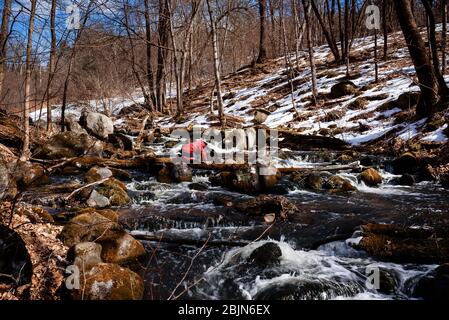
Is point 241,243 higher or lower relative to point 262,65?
lower

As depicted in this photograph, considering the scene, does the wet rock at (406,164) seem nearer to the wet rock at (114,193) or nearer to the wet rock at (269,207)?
the wet rock at (269,207)

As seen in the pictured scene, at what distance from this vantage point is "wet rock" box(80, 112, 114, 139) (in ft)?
50.1

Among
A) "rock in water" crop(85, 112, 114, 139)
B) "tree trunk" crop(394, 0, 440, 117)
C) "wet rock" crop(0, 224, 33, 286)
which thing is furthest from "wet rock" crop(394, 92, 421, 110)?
"wet rock" crop(0, 224, 33, 286)

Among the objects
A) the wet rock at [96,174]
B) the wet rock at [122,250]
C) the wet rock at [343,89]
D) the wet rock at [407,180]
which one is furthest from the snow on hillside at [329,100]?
the wet rock at [122,250]

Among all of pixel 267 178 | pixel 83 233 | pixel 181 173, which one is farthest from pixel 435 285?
pixel 181 173

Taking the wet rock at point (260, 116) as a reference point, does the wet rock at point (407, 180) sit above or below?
below

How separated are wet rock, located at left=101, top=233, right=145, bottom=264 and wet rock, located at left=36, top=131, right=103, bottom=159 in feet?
22.6

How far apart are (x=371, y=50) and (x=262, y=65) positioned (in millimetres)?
8742

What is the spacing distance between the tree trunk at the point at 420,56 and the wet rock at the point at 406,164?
8.60ft

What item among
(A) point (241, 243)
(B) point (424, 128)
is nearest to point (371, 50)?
(B) point (424, 128)

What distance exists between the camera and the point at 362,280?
4.09 meters

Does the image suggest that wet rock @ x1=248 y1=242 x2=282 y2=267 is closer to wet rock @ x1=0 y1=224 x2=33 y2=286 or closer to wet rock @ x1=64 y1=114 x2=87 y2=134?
wet rock @ x1=0 y1=224 x2=33 y2=286

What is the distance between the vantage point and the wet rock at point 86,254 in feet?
13.2

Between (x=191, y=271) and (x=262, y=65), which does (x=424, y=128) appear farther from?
(x=262, y=65)
